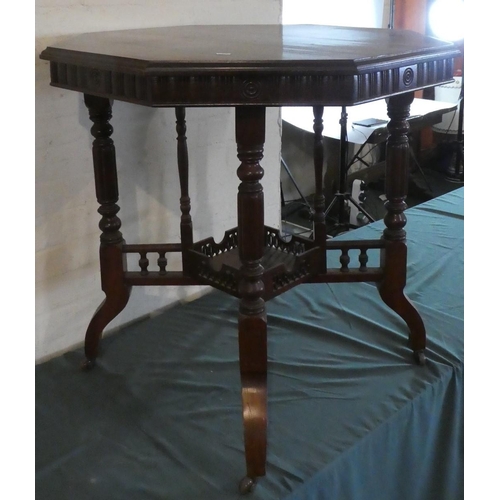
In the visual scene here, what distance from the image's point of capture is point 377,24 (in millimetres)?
3596

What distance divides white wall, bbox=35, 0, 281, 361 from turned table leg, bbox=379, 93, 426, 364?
19.8 inches

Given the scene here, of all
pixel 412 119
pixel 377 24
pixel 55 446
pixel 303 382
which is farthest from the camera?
pixel 377 24

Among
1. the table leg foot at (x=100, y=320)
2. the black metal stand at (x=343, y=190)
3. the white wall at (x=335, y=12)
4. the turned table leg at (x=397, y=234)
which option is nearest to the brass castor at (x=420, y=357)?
the turned table leg at (x=397, y=234)

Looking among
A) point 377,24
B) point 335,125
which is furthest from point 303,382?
point 377,24

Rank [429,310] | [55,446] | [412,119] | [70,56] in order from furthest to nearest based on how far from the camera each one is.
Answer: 1. [412,119]
2. [429,310]
3. [55,446]
4. [70,56]

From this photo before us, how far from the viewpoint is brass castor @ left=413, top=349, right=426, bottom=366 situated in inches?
48.4

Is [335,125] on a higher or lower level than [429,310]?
higher

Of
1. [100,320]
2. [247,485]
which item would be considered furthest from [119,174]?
[247,485]

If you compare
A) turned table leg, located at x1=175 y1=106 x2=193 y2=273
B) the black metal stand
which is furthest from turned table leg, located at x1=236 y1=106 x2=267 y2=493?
the black metal stand

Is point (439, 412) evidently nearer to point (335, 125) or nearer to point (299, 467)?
point (299, 467)

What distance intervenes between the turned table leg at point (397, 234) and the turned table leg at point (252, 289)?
370mm

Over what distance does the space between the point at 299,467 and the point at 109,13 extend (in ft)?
3.14

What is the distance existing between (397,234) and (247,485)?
577 mm

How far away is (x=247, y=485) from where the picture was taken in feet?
3.03
